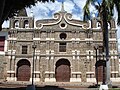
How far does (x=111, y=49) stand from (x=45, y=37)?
10.9 m

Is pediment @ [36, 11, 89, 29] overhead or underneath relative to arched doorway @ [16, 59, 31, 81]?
overhead

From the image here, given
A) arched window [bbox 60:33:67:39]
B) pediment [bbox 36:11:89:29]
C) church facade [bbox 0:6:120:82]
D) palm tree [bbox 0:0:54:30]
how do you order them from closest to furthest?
palm tree [bbox 0:0:54:30]
church facade [bbox 0:6:120:82]
pediment [bbox 36:11:89:29]
arched window [bbox 60:33:67:39]

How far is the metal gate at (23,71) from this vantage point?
142 ft

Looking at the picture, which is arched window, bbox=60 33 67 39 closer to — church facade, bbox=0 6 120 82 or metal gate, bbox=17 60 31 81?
church facade, bbox=0 6 120 82

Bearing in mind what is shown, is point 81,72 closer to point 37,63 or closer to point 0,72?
point 37,63

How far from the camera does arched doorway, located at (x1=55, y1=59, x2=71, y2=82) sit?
4306 centimetres

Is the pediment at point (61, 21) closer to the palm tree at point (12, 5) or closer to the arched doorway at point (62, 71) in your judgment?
the arched doorway at point (62, 71)

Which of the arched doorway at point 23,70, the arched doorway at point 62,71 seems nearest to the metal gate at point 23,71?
the arched doorway at point 23,70

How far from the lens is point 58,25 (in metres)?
44.5

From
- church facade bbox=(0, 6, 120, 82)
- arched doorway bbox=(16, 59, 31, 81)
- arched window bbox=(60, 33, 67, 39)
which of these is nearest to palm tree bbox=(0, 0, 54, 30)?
church facade bbox=(0, 6, 120, 82)

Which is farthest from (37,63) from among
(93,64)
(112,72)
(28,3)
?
(28,3)

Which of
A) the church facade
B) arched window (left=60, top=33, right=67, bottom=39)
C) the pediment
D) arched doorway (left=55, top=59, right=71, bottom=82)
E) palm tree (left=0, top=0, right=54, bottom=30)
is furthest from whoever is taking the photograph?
arched window (left=60, top=33, right=67, bottom=39)

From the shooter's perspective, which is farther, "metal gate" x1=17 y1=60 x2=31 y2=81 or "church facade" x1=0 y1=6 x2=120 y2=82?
"metal gate" x1=17 y1=60 x2=31 y2=81

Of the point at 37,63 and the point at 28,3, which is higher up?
the point at 28,3
